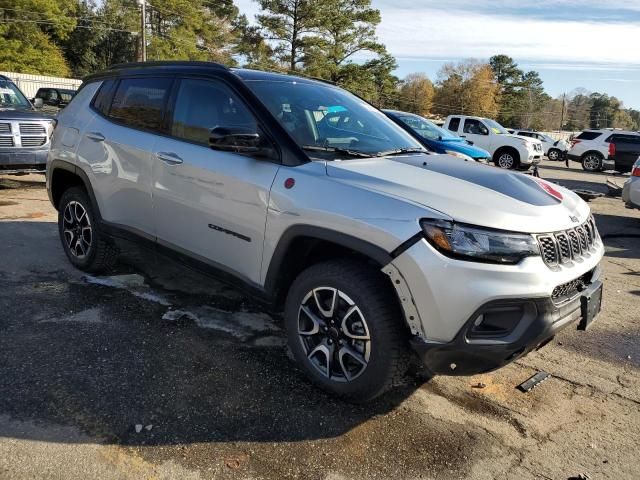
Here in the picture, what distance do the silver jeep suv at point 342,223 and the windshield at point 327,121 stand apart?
0.02 meters

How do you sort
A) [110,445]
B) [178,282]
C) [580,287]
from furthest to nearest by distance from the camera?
1. [178,282]
2. [580,287]
3. [110,445]

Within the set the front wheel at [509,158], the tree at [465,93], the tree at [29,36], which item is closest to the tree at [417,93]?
the tree at [465,93]

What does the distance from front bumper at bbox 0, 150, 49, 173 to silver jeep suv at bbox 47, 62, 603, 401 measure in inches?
200

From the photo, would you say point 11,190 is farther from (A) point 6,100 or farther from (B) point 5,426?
(B) point 5,426

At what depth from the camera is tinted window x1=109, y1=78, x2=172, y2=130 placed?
4.07 m

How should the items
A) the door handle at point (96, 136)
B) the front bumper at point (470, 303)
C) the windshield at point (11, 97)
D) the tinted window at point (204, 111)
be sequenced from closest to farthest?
the front bumper at point (470, 303), the tinted window at point (204, 111), the door handle at point (96, 136), the windshield at point (11, 97)

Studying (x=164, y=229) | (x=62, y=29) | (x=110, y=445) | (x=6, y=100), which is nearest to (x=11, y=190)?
(x=6, y=100)

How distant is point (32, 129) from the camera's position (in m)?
8.88

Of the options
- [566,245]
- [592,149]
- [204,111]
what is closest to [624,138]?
[592,149]

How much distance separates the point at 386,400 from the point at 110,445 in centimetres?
152

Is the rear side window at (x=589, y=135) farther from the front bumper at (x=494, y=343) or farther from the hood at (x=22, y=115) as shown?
the front bumper at (x=494, y=343)

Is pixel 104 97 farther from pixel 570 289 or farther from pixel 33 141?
pixel 33 141

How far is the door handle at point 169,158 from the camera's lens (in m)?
3.74

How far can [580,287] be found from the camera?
2.94 meters
